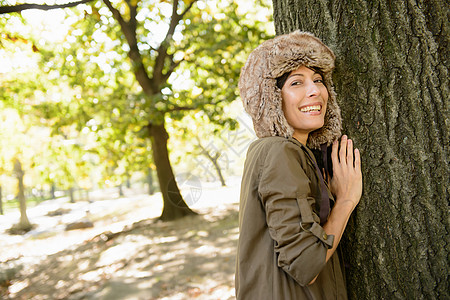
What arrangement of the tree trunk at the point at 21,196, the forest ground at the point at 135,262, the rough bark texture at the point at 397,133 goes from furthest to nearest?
1. the tree trunk at the point at 21,196
2. the forest ground at the point at 135,262
3. the rough bark texture at the point at 397,133

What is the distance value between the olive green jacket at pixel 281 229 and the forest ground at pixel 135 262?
4.11 meters

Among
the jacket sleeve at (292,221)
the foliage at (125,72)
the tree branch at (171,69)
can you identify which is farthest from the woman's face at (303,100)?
the tree branch at (171,69)

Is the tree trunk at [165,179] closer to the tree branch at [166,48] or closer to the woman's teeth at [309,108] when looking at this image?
the tree branch at [166,48]

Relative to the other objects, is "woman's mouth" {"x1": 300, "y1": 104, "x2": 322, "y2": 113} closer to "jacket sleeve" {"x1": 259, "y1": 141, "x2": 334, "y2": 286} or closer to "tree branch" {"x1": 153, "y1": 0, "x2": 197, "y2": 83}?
"jacket sleeve" {"x1": 259, "y1": 141, "x2": 334, "y2": 286}

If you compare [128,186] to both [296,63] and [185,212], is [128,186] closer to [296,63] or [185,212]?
[185,212]

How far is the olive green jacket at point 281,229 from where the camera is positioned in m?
1.55

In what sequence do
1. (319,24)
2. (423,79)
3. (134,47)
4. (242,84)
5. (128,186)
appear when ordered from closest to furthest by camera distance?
1. (423,79)
2. (242,84)
3. (319,24)
4. (134,47)
5. (128,186)

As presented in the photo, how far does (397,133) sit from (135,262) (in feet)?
24.5

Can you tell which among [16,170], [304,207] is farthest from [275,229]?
[16,170]

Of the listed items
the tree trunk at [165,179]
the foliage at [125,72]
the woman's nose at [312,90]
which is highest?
the foliage at [125,72]

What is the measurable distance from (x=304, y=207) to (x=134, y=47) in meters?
10.7

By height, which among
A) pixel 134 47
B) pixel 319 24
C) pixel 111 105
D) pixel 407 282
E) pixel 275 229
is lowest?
pixel 407 282

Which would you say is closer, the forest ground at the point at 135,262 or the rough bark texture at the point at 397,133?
the rough bark texture at the point at 397,133

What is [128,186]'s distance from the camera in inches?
1505
